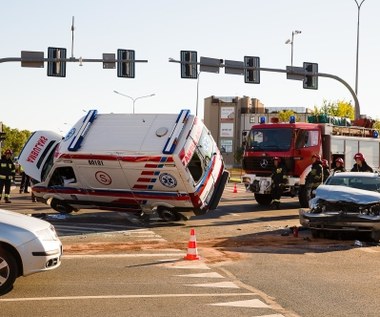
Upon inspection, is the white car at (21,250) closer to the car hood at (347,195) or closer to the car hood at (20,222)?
the car hood at (20,222)

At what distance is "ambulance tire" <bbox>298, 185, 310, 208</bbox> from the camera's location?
21172 mm

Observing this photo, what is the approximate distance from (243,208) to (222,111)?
93.4m

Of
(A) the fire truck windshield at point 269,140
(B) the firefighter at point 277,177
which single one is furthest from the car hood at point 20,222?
(A) the fire truck windshield at point 269,140

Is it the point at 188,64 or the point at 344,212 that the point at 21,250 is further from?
the point at 188,64

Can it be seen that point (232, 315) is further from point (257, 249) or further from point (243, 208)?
point (243, 208)

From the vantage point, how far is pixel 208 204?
16.3 m

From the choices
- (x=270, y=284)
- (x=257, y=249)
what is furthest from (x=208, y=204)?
(x=270, y=284)

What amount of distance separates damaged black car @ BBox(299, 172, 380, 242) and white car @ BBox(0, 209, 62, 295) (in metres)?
6.80

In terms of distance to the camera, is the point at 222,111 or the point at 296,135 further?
the point at 222,111

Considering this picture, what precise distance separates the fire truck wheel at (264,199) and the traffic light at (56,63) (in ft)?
33.1

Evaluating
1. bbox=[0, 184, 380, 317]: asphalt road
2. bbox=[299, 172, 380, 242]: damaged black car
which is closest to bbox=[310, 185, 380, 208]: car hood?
bbox=[299, 172, 380, 242]: damaged black car

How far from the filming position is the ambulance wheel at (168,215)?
16297 mm

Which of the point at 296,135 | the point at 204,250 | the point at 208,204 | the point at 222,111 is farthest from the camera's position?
the point at 222,111

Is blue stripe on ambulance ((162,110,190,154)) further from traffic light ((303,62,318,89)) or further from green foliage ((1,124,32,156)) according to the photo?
green foliage ((1,124,32,156))
